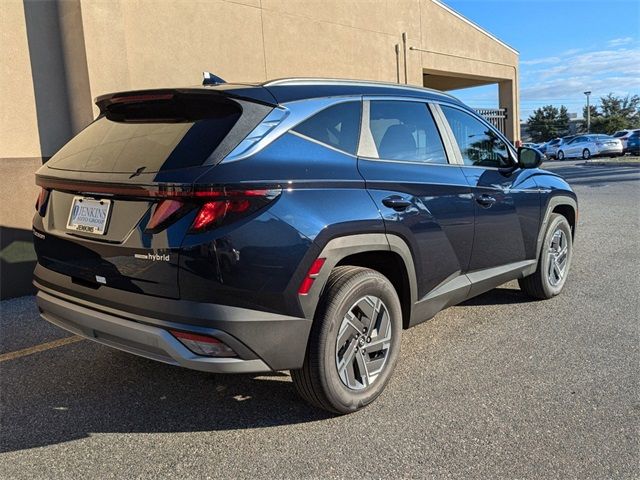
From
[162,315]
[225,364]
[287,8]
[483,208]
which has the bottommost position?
[225,364]

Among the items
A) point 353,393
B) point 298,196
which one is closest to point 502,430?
point 353,393

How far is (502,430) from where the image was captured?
2.96m

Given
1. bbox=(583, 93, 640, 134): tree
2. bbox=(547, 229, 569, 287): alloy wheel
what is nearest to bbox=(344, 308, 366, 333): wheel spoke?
bbox=(547, 229, 569, 287): alloy wheel

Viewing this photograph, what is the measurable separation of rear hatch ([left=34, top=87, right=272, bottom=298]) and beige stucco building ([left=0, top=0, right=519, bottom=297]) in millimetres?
3102

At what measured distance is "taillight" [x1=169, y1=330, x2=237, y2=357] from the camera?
103 inches

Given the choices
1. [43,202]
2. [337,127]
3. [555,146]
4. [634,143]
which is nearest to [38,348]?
[43,202]

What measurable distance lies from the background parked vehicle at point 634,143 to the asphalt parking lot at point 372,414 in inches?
1244

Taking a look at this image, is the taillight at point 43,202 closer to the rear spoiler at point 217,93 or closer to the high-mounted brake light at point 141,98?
the high-mounted brake light at point 141,98

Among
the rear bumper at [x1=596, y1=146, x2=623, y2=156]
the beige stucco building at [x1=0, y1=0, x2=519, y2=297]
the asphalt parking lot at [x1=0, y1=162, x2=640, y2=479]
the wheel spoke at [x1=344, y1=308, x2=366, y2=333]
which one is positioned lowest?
the asphalt parking lot at [x1=0, y1=162, x2=640, y2=479]

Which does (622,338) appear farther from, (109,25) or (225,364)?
(109,25)

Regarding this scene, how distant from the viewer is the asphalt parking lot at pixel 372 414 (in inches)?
106

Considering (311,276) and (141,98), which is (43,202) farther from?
(311,276)

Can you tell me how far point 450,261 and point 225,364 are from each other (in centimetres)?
183

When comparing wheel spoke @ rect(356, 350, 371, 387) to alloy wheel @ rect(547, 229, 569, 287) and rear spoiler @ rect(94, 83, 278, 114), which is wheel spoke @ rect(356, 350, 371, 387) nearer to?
rear spoiler @ rect(94, 83, 278, 114)
